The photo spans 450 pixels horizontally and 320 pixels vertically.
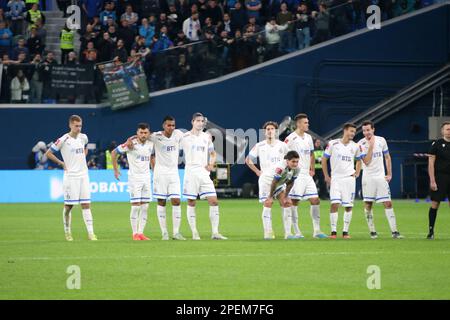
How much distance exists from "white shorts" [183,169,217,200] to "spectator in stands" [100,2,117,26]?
20187 millimetres

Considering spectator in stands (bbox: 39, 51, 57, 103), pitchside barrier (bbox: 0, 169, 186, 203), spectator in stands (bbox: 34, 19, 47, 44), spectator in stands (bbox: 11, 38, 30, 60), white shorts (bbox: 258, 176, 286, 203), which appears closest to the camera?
white shorts (bbox: 258, 176, 286, 203)

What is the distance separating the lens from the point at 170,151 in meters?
20.8

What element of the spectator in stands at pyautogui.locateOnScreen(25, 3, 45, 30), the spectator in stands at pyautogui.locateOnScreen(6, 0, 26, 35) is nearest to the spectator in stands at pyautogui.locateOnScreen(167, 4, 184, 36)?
the spectator in stands at pyautogui.locateOnScreen(25, 3, 45, 30)

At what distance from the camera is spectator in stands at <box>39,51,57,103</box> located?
125 feet

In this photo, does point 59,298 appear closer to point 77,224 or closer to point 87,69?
point 77,224

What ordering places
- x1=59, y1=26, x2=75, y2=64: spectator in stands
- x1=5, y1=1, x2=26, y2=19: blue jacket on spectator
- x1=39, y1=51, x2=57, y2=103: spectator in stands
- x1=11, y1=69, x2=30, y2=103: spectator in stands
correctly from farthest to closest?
x1=5, y1=1, x2=26, y2=19: blue jacket on spectator → x1=59, y1=26, x2=75, y2=64: spectator in stands → x1=11, y1=69, x2=30, y2=103: spectator in stands → x1=39, y1=51, x2=57, y2=103: spectator in stands

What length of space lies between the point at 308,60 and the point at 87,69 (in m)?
8.84

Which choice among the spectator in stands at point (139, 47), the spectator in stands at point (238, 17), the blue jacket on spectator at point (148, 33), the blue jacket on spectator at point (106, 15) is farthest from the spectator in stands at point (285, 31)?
the blue jacket on spectator at point (106, 15)

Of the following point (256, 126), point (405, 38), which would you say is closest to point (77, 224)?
point (256, 126)

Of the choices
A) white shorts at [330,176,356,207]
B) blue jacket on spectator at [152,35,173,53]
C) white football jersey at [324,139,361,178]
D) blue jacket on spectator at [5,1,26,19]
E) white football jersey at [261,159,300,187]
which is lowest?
white shorts at [330,176,356,207]

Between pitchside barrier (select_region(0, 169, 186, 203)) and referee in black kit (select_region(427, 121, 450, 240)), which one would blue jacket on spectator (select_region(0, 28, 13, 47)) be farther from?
referee in black kit (select_region(427, 121, 450, 240))

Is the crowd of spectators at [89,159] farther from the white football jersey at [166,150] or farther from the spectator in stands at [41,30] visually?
the white football jersey at [166,150]

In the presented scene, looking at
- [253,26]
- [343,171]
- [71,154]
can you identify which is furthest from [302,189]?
[253,26]

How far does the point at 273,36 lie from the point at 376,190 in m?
19.1
